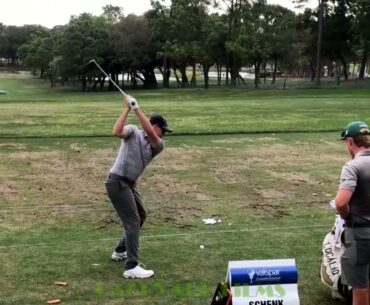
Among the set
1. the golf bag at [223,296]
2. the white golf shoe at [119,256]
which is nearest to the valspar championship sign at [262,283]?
the golf bag at [223,296]

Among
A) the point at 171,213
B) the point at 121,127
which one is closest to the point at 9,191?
the point at 171,213

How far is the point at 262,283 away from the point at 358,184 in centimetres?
100

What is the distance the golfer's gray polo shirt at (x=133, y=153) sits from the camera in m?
5.59

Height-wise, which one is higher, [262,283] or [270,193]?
[262,283]

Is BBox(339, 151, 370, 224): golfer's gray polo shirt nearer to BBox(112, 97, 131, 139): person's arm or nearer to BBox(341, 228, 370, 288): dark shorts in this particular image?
BBox(341, 228, 370, 288): dark shorts

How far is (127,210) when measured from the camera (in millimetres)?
5691

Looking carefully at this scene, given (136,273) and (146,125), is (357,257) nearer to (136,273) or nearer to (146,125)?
(146,125)

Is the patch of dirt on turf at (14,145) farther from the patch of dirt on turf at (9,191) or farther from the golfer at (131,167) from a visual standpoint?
the golfer at (131,167)

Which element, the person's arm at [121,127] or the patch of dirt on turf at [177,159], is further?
the patch of dirt on turf at [177,159]

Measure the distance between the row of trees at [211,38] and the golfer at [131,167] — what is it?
1794 inches

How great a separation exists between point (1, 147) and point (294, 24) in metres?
49.2

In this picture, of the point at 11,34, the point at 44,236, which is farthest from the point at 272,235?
the point at 11,34

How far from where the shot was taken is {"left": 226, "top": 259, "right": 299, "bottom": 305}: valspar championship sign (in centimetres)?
432

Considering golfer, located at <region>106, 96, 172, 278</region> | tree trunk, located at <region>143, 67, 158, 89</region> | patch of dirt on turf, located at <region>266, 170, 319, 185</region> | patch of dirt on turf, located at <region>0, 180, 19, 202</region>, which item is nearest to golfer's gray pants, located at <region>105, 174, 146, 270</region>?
golfer, located at <region>106, 96, 172, 278</region>
